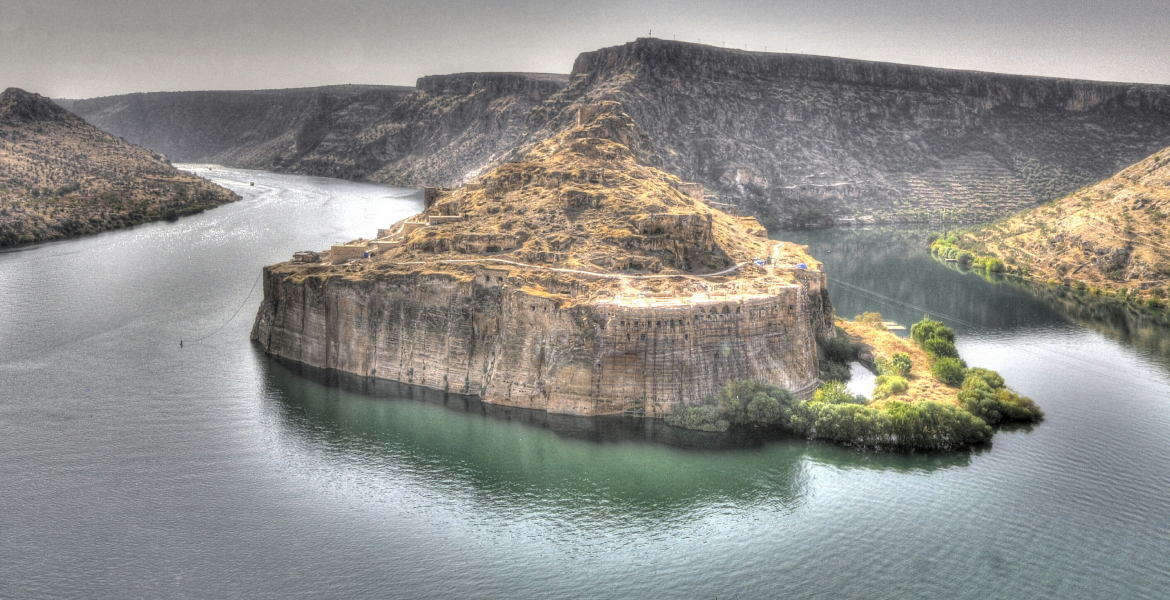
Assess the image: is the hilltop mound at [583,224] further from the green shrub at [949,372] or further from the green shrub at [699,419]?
the green shrub at [949,372]

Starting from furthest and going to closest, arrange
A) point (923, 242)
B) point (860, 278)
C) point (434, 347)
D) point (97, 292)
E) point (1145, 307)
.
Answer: point (923, 242) < point (860, 278) < point (1145, 307) < point (97, 292) < point (434, 347)

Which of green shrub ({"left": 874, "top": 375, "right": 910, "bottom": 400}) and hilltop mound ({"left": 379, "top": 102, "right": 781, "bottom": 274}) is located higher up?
hilltop mound ({"left": 379, "top": 102, "right": 781, "bottom": 274})

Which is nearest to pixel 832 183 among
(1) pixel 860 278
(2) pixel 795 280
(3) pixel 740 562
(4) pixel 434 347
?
(1) pixel 860 278

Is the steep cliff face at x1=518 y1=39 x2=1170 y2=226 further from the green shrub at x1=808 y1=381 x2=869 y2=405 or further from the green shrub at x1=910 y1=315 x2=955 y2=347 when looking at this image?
the green shrub at x1=808 y1=381 x2=869 y2=405

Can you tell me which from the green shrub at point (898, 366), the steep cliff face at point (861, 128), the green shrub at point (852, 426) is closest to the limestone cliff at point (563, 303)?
the green shrub at point (852, 426)

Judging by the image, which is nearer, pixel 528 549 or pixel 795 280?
pixel 528 549

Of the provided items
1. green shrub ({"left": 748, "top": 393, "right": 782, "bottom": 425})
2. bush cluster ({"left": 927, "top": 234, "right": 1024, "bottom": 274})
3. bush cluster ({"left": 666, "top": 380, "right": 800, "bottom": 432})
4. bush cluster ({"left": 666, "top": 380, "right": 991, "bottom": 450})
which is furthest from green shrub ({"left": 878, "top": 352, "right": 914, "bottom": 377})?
bush cluster ({"left": 927, "top": 234, "right": 1024, "bottom": 274})

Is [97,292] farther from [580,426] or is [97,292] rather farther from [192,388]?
[580,426]
